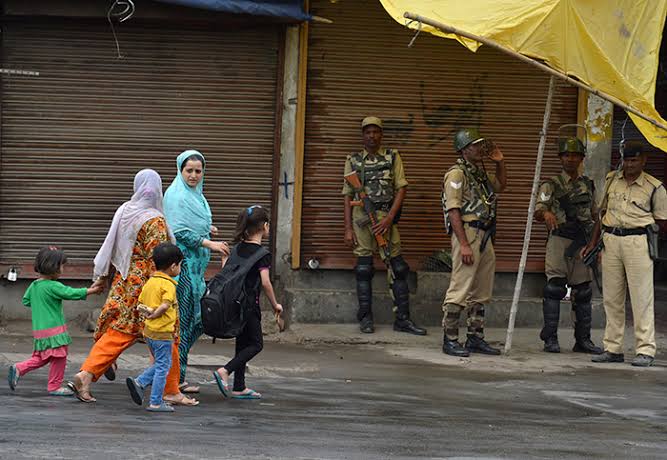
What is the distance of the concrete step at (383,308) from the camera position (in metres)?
11.5

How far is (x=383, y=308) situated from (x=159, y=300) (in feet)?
15.0

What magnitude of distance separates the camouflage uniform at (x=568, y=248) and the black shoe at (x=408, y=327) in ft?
3.88

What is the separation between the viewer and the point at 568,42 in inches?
375

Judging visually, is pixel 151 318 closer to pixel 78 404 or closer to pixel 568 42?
pixel 78 404

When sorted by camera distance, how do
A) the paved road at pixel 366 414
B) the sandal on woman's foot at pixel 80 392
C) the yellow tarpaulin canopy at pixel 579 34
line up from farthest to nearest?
1. the yellow tarpaulin canopy at pixel 579 34
2. the sandal on woman's foot at pixel 80 392
3. the paved road at pixel 366 414

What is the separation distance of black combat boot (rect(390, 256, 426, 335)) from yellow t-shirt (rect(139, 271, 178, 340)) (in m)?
4.11

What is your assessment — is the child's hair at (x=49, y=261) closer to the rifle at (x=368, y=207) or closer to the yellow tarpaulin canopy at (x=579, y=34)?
the yellow tarpaulin canopy at (x=579, y=34)

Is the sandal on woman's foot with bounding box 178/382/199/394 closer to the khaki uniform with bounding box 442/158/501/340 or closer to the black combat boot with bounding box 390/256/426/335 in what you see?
the khaki uniform with bounding box 442/158/501/340

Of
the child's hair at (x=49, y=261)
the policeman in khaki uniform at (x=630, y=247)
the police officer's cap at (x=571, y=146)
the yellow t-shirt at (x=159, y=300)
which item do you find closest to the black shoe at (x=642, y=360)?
the policeman in khaki uniform at (x=630, y=247)

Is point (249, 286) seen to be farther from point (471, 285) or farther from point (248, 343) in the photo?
point (471, 285)

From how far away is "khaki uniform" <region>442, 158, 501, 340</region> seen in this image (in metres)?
10.2

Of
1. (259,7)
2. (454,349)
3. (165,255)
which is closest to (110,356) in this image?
(165,255)

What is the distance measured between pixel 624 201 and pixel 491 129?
2.13 metres

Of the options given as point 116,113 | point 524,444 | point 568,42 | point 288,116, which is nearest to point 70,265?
point 116,113
